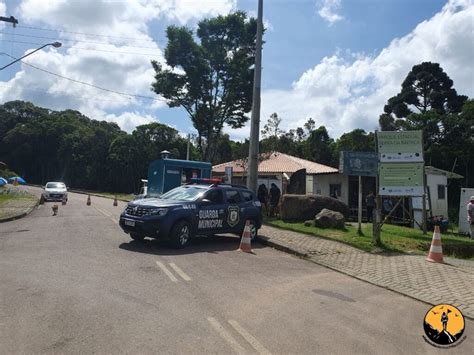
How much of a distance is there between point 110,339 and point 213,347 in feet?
3.68

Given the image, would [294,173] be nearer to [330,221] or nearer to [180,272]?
[330,221]

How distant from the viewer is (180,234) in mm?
10883

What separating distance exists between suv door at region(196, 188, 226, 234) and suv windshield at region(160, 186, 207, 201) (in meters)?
0.23

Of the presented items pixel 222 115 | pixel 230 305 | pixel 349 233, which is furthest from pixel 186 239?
pixel 222 115

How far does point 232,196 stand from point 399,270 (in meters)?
5.25

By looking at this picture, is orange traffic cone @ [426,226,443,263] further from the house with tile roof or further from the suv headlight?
the house with tile roof

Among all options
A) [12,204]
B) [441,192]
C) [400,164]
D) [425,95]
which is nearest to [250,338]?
[400,164]

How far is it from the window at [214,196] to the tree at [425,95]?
1426 inches

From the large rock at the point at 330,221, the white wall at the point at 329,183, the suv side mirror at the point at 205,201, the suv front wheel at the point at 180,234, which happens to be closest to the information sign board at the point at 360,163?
the large rock at the point at 330,221

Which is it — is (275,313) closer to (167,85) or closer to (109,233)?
(109,233)

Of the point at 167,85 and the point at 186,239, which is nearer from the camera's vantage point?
the point at 186,239

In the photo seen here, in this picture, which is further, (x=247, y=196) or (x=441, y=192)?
(x=441, y=192)

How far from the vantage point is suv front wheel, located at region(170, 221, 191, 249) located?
1073 centimetres

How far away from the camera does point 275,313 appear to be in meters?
5.91
